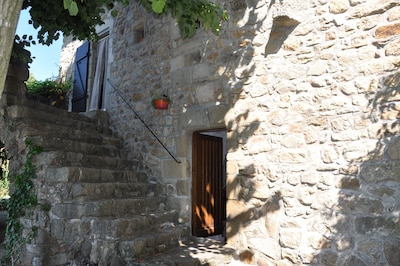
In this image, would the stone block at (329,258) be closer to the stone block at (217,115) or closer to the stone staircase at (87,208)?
the stone staircase at (87,208)

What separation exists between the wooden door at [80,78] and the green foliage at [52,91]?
0.41 metres

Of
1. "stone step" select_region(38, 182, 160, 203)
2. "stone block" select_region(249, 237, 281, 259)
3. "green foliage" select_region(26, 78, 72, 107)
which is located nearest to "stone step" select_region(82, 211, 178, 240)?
"stone step" select_region(38, 182, 160, 203)

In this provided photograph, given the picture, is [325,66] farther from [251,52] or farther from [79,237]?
[79,237]

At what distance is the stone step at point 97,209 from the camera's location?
3393 millimetres

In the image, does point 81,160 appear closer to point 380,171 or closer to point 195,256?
point 195,256

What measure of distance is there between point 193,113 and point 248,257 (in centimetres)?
187

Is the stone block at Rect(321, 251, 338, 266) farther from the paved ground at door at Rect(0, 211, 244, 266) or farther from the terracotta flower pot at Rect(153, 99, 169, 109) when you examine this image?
the terracotta flower pot at Rect(153, 99, 169, 109)

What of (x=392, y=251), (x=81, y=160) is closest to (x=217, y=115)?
(x=81, y=160)

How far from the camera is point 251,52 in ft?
11.9

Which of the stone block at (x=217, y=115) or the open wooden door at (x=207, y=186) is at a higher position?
the stone block at (x=217, y=115)

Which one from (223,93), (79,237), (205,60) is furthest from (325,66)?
(79,237)

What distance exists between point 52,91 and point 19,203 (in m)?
3.88

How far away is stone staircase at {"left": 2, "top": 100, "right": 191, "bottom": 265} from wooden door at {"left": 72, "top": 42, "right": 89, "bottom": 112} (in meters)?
2.04

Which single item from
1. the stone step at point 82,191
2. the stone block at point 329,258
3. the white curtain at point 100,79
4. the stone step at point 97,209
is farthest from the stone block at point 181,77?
the stone block at point 329,258
